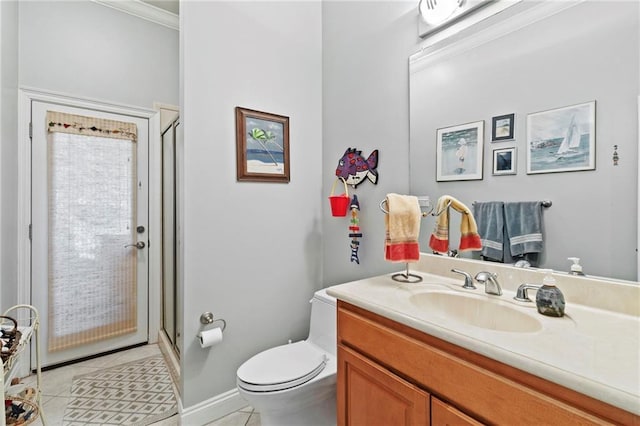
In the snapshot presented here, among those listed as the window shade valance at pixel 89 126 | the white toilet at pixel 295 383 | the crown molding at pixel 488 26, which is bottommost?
the white toilet at pixel 295 383

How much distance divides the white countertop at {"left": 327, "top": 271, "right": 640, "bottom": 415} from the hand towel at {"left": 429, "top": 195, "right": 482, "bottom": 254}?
0.27m

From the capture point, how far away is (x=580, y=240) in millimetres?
1021

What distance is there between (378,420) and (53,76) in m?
3.13

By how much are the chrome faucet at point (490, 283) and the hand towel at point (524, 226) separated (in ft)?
0.56

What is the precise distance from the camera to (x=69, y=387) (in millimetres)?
1996

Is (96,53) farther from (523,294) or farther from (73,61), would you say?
(523,294)

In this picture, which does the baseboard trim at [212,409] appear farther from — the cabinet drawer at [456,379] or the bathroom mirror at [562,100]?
the bathroom mirror at [562,100]

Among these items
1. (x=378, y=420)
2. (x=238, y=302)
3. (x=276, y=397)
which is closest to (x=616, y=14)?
A: (x=378, y=420)

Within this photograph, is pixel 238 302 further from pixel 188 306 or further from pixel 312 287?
pixel 312 287

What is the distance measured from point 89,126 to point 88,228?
2.76 feet

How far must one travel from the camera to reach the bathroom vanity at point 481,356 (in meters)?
0.59

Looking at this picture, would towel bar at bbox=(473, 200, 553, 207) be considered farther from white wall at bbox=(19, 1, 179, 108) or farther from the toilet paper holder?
white wall at bbox=(19, 1, 179, 108)

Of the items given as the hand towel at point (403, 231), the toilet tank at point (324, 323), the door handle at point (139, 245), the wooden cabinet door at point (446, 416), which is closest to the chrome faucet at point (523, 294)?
the hand towel at point (403, 231)

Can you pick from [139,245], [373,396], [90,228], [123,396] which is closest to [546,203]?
[373,396]
